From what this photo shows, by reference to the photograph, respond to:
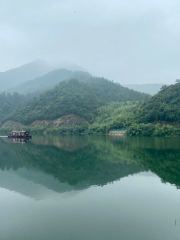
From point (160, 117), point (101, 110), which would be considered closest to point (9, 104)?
point (101, 110)

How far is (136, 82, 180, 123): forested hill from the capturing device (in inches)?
1662

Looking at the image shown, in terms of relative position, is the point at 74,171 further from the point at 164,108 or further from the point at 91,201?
the point at 164,108

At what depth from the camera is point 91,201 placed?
26.9 ft

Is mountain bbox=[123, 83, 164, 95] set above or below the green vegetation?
above

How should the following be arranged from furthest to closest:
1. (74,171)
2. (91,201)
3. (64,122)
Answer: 1. (64,122)
2. (74,171)
3. (91,201)

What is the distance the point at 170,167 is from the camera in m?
12.9

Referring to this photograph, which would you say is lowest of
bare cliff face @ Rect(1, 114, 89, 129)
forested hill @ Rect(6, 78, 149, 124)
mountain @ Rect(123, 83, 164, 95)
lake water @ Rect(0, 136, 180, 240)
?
lake water @ Rect(0, 136, 180, 240)

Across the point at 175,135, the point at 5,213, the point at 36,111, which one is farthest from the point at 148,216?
the point at 36,111

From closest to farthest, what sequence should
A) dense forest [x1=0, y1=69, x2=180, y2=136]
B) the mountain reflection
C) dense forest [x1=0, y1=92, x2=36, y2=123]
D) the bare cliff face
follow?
the mountain reflection < dense forest [x1=0, y1=69, x2=180, y2=136] < the bare cliff face < dense forest [x1=0, y1=92, x2=36, y2=123]

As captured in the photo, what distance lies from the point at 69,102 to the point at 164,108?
33526 mm

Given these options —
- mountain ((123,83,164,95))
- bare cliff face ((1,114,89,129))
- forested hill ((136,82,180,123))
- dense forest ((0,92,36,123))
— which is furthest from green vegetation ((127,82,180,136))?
mountain ((123,83,164,95))

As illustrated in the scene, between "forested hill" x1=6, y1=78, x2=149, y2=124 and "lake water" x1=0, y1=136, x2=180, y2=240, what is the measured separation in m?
53.0

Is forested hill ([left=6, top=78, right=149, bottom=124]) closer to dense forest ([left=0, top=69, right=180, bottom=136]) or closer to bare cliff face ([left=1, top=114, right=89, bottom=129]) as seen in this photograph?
dense forest ([left=0, top=69, right=180, bottom=136])

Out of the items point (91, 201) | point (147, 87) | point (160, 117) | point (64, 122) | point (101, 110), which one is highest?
point (147, 87)
